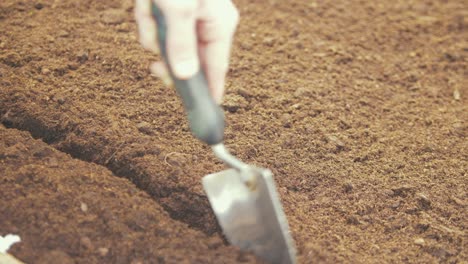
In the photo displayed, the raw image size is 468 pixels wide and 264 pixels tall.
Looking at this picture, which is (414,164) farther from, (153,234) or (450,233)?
(153,234)

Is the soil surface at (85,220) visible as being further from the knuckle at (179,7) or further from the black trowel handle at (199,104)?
the knuckle at (179,7)

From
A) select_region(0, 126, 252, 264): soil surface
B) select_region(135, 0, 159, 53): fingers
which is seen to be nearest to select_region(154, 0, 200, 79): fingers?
select_region(135, 0, 159, 53): fingers

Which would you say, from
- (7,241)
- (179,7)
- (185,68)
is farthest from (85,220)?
(179,7)

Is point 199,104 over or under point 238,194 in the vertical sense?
over

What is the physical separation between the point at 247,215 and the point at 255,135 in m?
0.47

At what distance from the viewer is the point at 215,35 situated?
4.47 ft

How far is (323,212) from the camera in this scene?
1703 mm

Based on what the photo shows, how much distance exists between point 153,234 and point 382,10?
163cm

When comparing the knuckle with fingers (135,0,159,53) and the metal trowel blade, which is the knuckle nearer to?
fingers (135,0,159,53)

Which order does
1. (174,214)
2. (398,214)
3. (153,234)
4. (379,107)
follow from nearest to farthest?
(153,234) < (174,214) < (398,214) < (379,107)

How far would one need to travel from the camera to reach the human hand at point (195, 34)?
1.23m

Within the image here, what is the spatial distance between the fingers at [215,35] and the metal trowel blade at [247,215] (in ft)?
0.66

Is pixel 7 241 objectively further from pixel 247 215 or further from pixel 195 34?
pixel 195 34

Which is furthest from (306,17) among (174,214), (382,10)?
(174,214)
